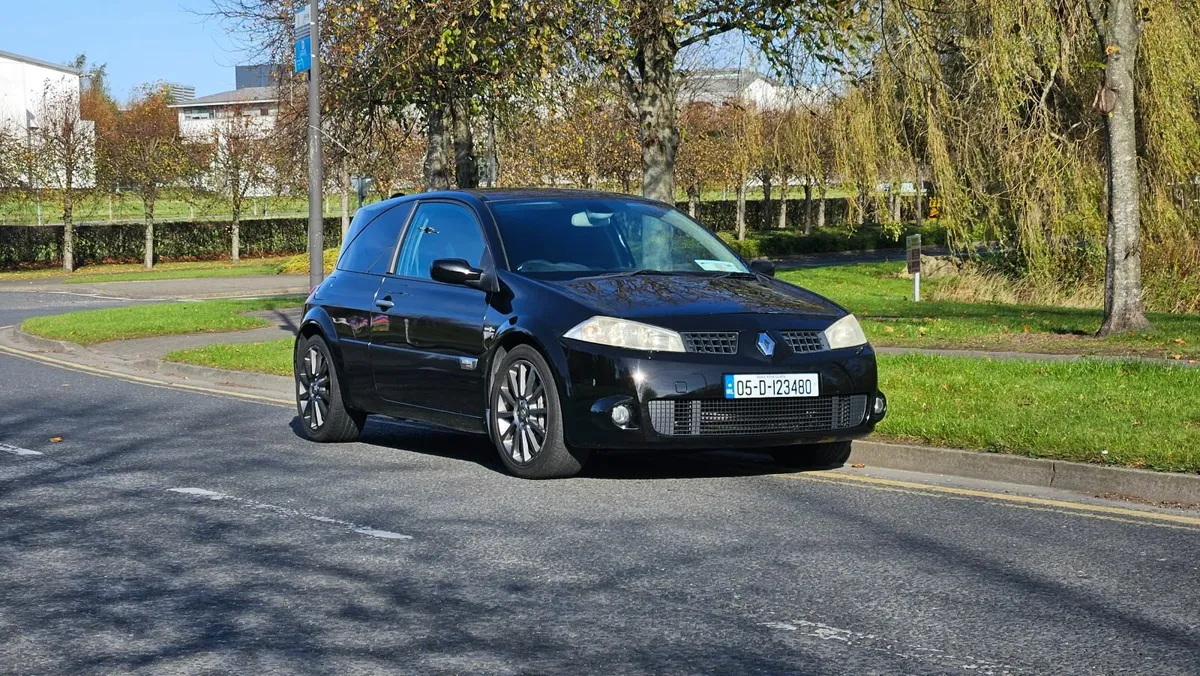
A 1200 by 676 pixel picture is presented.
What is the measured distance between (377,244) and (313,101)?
7.25 m

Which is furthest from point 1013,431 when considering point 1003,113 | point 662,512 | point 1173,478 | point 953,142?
point 953,142


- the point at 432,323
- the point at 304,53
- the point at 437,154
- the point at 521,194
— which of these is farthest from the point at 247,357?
the point at 437,154

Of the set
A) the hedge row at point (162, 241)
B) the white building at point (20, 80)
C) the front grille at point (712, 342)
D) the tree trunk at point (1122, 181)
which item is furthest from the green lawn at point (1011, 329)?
the white building at point (20, 80)

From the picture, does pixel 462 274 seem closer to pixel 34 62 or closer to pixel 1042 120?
pixel 1042 120

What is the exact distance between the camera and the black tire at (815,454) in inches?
378

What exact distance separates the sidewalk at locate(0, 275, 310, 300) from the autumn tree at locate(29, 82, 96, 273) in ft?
18.2

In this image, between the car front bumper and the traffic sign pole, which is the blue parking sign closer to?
the traffic sign pole

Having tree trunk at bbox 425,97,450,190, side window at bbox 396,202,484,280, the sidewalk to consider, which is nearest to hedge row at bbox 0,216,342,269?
the sidewalk

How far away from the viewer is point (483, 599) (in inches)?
240

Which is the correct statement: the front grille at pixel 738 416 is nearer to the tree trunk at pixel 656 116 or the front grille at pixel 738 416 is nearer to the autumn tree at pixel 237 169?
the tree trunk at pixel 656 116

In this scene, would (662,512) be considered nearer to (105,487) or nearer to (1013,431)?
(1013,431)

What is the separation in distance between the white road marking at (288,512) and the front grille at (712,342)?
204cm

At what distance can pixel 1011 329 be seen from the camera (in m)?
18.6

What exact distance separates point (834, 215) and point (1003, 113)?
54.7m
